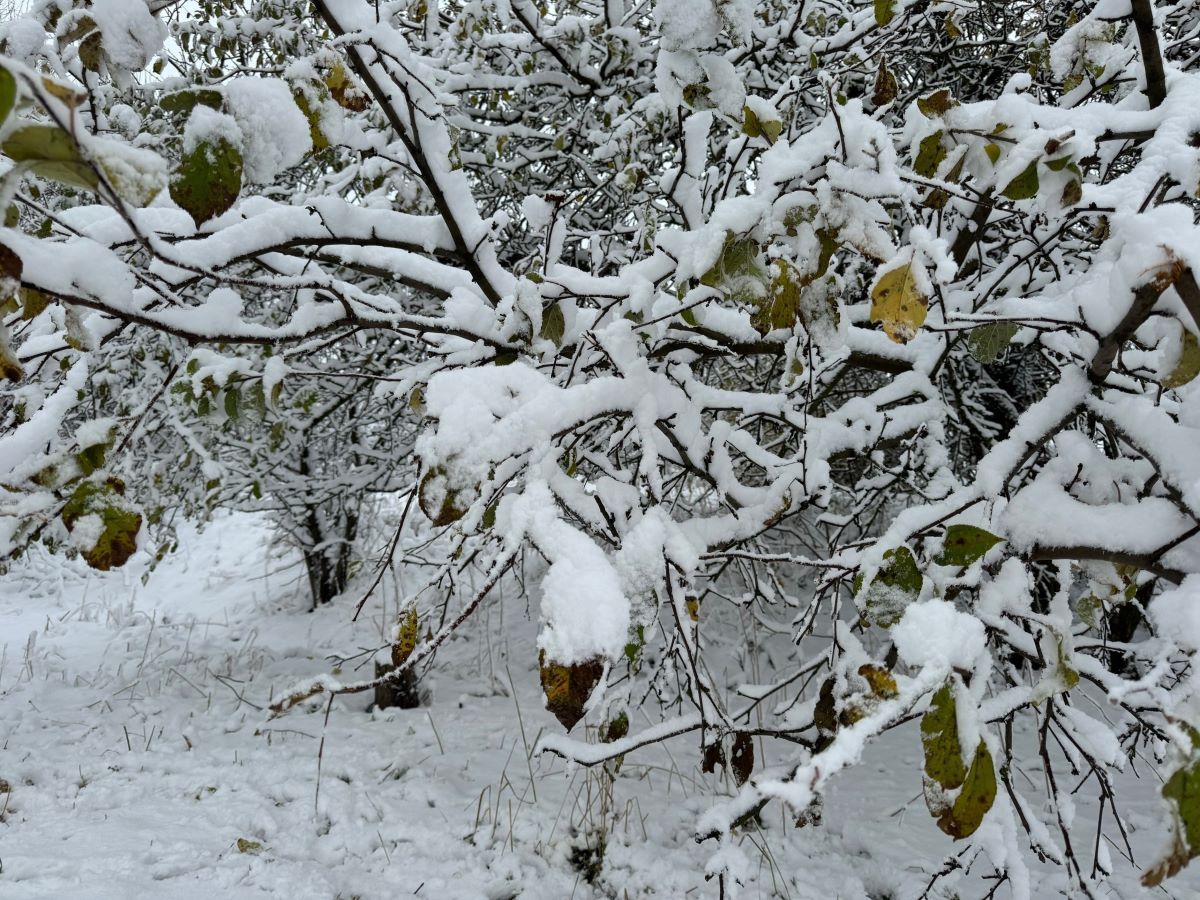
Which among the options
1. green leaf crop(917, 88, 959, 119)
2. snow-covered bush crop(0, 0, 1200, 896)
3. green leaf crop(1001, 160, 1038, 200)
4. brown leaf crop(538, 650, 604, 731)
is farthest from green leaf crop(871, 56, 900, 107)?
brown leaf crop(538, 650, 604, 731)

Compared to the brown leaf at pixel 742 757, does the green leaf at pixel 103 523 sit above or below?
above

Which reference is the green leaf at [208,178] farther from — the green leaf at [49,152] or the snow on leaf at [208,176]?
the green leaf at [49,152]

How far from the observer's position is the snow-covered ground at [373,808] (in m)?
2.41

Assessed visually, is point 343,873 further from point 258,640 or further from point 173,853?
point 258,640

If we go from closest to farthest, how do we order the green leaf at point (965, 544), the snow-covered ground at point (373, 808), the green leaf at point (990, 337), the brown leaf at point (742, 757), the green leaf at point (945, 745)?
the green leaf at point (945, 745)
the green leaf at point (965, 544)
the brown leaf at point (742, 757)
the green leaf at point (990, 337)
the snow-covered ground at point (373, 808)

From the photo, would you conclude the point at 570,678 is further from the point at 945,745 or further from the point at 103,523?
the point at 103,523

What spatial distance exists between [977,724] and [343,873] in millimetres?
2544

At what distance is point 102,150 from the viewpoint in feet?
1.83

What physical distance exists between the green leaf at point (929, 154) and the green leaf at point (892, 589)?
0.57 metres

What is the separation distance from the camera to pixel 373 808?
290 cm

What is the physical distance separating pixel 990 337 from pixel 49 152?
1469 mm

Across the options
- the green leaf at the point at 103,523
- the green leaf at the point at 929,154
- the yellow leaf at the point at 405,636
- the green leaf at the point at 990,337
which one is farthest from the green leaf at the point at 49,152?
the green leaf at the point at 990,337

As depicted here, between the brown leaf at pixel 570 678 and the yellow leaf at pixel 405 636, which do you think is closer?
the brown leaf at pixel 570 678

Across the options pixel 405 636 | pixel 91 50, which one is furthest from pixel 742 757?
pixel 91 50
